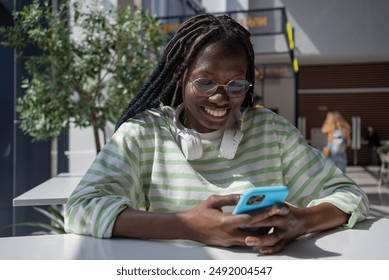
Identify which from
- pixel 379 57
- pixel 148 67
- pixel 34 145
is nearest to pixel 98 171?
pixel 148 67

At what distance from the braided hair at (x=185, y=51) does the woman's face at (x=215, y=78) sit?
0.03 meters

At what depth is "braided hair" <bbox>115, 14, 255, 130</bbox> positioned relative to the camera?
1358 millimetres

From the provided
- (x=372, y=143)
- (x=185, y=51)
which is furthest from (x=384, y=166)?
(x=185, y=51)

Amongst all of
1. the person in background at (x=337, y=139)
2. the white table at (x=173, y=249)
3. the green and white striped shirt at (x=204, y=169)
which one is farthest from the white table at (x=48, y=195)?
the person in background at (x=337, y=139)

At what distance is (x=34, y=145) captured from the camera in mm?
4148

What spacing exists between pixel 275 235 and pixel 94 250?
0.34m

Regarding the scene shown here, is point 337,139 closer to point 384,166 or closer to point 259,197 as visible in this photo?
point 384,166

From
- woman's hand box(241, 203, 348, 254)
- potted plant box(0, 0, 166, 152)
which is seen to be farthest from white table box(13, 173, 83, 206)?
woman's hand box(241, 203, 348, 254)

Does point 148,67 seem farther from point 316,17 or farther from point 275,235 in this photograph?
point 316,17

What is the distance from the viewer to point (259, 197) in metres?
0.91

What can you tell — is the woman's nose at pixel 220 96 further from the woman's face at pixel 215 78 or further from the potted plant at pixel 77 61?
the potted plant at pixel 77 61

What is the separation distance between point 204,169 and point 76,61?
2.70 meters

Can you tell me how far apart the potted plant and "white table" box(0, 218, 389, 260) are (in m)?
2.67

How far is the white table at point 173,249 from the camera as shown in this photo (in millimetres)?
918
